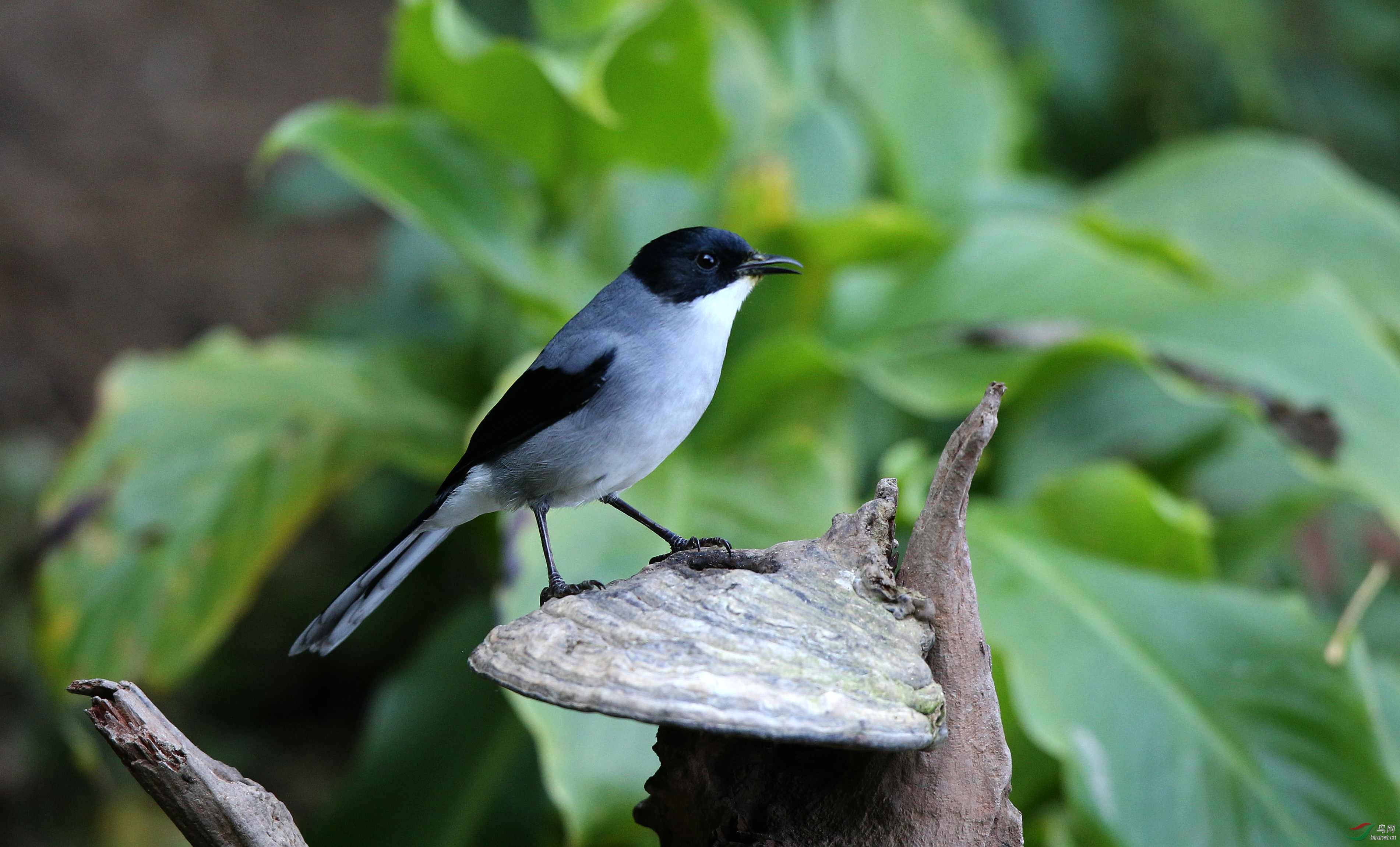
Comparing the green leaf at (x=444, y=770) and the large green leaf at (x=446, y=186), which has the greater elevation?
the large green leaf at (x=446, y=186)

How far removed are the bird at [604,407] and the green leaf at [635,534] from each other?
20.0 inches

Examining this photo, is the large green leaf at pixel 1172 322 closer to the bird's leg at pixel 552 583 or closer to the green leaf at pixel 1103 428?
the green leaf at pixel 1103 428

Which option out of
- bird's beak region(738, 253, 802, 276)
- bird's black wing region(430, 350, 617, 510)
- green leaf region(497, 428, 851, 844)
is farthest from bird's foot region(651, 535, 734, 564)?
green leaf region(497, 428, 851, 844)

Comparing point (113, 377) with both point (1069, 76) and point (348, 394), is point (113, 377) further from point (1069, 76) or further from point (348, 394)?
point (1069, 76)

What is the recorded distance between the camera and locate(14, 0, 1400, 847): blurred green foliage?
2.06m

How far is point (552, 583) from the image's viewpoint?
1.31 metres

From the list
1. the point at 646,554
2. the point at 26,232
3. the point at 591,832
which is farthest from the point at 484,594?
the point at 26,232

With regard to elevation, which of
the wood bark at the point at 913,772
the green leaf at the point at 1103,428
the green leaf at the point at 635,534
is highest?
the wood bark at the point at 913,772

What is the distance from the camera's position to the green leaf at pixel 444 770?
2.50m

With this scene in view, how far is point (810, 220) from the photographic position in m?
2.69

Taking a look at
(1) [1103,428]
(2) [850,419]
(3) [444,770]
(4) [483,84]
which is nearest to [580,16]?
(4) [483,84]

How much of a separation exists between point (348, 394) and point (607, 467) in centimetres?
177

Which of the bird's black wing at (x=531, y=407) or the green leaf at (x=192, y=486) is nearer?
the bird's black wing at (x=531, y=407)

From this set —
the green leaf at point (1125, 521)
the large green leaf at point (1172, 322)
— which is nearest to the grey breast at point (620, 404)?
the large green leaf at point (1172, 322)
